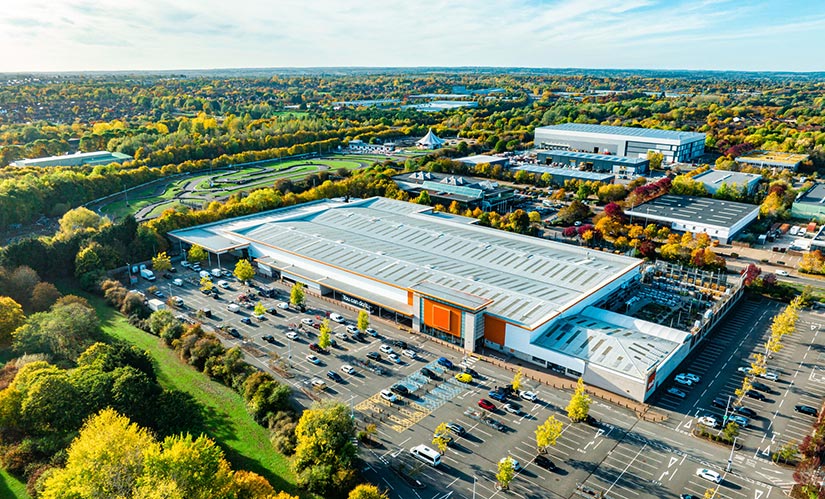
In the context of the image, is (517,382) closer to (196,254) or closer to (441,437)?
(441,437)

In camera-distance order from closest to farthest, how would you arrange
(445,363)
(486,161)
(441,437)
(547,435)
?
1. (547,435)
2. (441,437)
3. (445,363)
4. (486,161)

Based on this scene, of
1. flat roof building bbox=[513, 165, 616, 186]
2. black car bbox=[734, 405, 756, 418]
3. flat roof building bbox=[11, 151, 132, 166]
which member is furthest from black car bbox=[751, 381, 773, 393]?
flat roof building bbox=[11, 151, 132, 166]

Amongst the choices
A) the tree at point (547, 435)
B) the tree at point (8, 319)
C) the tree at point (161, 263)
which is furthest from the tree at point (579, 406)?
the tree at point (161, 263)

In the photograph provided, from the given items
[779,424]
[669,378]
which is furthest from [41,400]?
[779,424]

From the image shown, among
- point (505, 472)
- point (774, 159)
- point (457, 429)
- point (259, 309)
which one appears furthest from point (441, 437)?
point (774, 159)

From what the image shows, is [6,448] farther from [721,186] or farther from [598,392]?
[721,186]

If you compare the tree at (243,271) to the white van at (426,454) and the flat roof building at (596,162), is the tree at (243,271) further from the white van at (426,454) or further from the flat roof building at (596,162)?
the flat roof building at (596,162)
